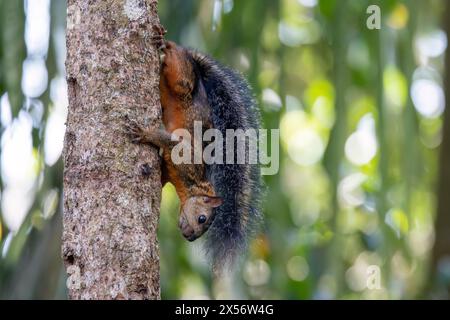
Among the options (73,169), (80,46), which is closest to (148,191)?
(73,169)

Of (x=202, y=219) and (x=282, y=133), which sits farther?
(x=282, y=133)

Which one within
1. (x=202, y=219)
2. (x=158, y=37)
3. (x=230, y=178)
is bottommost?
(x=202, y=219)

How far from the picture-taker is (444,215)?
4.68m

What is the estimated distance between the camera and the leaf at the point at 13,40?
Result: 3.30 metres

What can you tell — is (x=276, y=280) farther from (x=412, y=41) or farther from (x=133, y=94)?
(x=133, y=94)

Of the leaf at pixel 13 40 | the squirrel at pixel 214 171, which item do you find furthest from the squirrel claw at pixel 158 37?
the leaf at pixel 13 40

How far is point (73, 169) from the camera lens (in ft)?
7.70

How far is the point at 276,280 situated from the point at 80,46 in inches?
76.6

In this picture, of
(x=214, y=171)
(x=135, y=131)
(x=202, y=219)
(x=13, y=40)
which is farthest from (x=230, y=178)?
(x=13, y=40)

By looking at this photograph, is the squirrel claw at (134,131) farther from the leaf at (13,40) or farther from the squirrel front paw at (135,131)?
the leaf at (13,40)

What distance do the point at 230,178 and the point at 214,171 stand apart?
0.07 m

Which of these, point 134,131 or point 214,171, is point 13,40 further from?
point 134,131

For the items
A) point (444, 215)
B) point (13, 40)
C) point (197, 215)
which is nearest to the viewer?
point (197, 215)

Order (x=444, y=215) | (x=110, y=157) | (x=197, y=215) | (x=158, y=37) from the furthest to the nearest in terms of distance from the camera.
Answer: (x=444, y=215) < (x=197, y=215) < (x=158, y=37) < (x=110, y=157)
